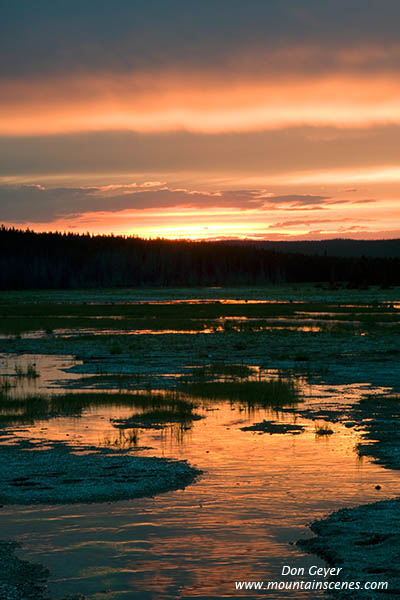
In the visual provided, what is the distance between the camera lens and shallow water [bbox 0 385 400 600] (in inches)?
323

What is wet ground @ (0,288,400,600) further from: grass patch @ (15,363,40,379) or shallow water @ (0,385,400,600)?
grass patch @ (15,363,40,379)

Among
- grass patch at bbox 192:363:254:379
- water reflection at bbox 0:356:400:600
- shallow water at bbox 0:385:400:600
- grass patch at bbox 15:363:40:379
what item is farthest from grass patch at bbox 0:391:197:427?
grass patch at bbox 192:363:254:379

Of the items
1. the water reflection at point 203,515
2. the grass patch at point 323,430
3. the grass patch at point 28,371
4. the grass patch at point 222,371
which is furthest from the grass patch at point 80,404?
the grass patch at point 222,371

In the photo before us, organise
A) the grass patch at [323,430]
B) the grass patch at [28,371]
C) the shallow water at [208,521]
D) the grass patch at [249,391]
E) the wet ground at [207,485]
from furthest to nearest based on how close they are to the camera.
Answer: the grass patch at [28,371]
the grass patch at [249,391]
the grass patch at [323,430]
the wet ground at [207,485]
the shallow water at [208,521]

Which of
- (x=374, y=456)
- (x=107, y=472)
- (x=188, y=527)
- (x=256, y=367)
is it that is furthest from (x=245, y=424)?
(x=256, y=367)

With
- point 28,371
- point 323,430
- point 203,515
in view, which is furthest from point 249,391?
point 203,515

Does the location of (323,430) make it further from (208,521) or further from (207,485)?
(208,521)

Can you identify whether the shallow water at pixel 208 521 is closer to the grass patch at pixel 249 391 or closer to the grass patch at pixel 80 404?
the grass patch at pixel 80 404

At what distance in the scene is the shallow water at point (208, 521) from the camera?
820cm

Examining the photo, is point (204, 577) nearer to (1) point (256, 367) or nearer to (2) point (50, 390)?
(2) point (50, 390)

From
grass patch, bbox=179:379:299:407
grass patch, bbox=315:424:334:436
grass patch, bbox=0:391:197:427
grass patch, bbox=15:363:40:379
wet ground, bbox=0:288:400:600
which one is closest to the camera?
wet ground, bbox=0:288:400:600

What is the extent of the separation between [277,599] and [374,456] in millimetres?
6450

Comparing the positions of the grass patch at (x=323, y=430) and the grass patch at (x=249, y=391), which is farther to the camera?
the grass patch at (x=249, y=391)

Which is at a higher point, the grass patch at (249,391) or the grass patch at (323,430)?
the grass patch at (323,430)
